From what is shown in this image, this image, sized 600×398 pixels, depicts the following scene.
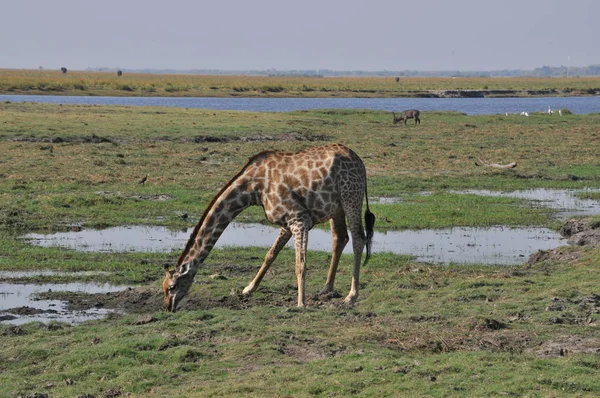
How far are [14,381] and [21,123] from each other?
27.2 meters

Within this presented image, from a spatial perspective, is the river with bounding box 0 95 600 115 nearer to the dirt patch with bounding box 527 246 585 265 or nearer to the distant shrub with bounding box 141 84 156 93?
the distant shrub with bounding box 141 84 156 93

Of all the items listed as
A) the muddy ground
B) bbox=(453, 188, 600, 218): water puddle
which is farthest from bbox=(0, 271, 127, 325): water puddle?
bbox=(453, 188, 600, 218): water puddle

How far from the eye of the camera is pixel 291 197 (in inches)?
506

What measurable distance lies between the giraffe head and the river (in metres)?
48.3

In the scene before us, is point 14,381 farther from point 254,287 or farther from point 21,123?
point 21,123

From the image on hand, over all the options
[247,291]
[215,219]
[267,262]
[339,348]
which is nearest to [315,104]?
[267,262]

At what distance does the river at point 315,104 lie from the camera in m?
67.2

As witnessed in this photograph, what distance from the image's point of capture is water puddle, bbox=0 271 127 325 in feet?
41.0

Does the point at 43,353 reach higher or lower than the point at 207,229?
lower

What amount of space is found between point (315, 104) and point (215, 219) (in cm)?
6357

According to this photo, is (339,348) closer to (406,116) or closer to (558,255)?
(558,255)

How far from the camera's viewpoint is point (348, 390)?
28.1ft

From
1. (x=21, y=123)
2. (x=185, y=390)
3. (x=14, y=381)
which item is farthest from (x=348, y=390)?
(x=21, y=123)

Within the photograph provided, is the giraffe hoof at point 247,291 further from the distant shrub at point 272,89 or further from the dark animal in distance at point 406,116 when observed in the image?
the distant shrub at point 272,89
